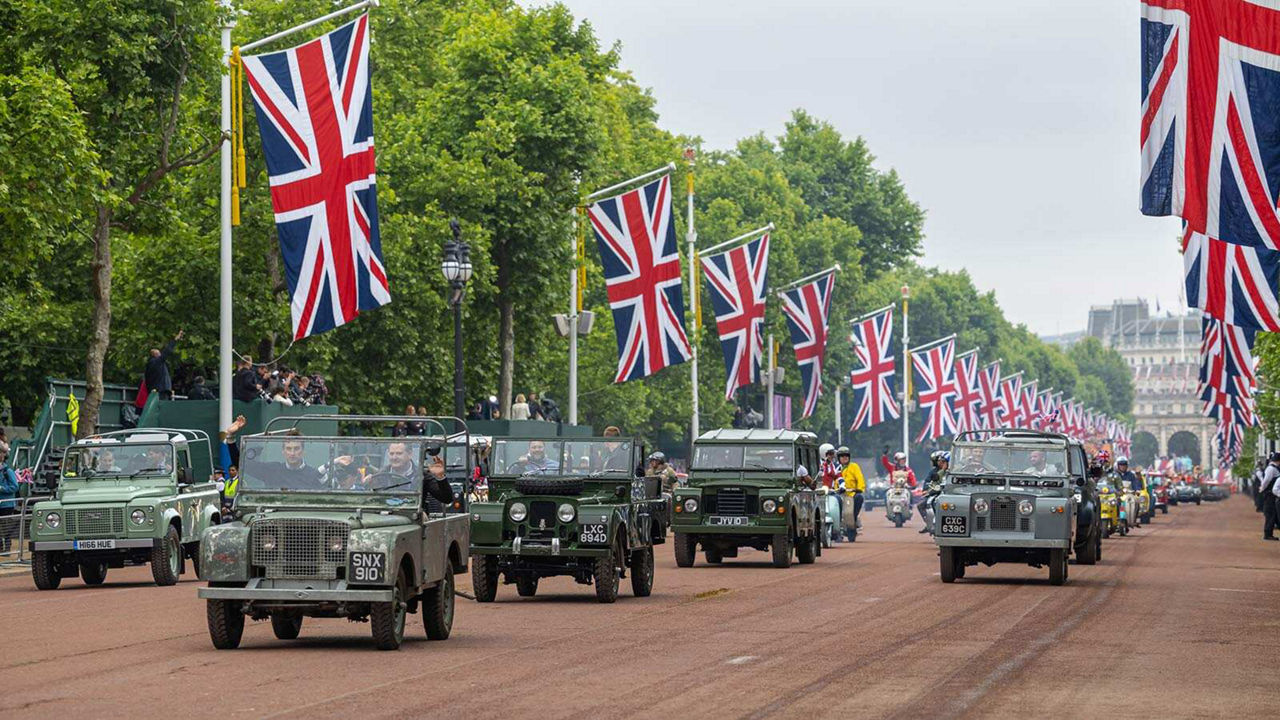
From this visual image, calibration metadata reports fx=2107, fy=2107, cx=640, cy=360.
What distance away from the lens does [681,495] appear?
32.9 meters

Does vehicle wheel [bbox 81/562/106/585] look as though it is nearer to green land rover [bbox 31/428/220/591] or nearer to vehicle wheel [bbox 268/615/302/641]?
green land rover [bbox 31/428/220/591]

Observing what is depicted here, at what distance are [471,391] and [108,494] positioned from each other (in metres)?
31.8

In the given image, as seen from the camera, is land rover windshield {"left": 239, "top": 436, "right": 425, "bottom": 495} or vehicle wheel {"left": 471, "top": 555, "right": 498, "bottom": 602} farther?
vehicle wheel {"left": 471, "top": 555, "right": 498, "bottom": 602}

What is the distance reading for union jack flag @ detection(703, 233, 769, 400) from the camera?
188ft

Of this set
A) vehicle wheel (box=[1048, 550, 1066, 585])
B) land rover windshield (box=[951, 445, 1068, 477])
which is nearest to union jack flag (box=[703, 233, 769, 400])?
land rover windshield (box=[951, 445, 1068, 477])

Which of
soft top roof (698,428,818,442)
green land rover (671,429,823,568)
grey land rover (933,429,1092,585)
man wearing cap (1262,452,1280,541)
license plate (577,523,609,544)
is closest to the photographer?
license plate (577,523,609,544)

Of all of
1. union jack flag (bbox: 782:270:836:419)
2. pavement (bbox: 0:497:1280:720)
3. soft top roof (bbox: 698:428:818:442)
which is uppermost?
union jack flag (bbox: 782:270:836:419)

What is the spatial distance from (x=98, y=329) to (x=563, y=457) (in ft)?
45.3

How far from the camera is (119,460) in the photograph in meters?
28.6

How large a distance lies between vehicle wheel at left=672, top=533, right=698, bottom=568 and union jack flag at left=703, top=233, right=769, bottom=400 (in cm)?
2327

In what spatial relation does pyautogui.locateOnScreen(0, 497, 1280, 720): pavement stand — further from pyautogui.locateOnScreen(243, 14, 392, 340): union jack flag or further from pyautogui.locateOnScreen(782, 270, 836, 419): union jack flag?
pyautogui.locateOnScreen(782, 270, 836, 419): union jack flag

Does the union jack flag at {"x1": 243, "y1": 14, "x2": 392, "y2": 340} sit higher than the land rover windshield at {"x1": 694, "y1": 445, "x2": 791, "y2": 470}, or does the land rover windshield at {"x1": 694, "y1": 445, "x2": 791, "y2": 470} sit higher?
the union jack flag at {"x1": 243, "y1": 14, "x2": 392, "y2": 340}

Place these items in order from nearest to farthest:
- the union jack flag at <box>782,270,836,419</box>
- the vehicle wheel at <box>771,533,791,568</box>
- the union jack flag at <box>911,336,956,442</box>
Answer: the vehicle wheel at <box>771,533,791,568</box> < the union jack flag at <box>782,270,836,419</box> < the union jack flag at <box>911,336,956,442</box>

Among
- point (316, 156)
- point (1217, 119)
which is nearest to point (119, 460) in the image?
point (316, 156)
